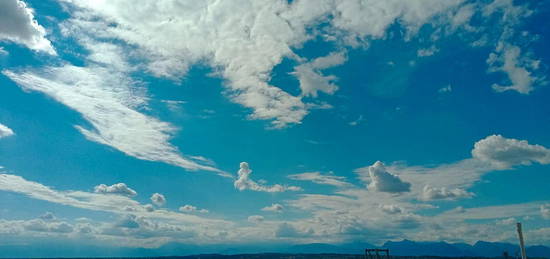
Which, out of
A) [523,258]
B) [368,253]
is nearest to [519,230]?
[523,258]

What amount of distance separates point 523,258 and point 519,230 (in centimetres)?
299

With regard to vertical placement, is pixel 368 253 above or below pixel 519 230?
below

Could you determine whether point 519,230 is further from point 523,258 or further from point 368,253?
point 368,253

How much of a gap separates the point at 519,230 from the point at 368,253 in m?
22.8

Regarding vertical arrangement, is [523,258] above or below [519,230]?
below

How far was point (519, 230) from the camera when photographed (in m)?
37.8

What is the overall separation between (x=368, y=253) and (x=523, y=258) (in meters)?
22.1

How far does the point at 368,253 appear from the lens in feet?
183

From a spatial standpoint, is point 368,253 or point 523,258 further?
point 368,253

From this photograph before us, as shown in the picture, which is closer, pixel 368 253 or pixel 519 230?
pixel 519 230

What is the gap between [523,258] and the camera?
3781 centimetres
